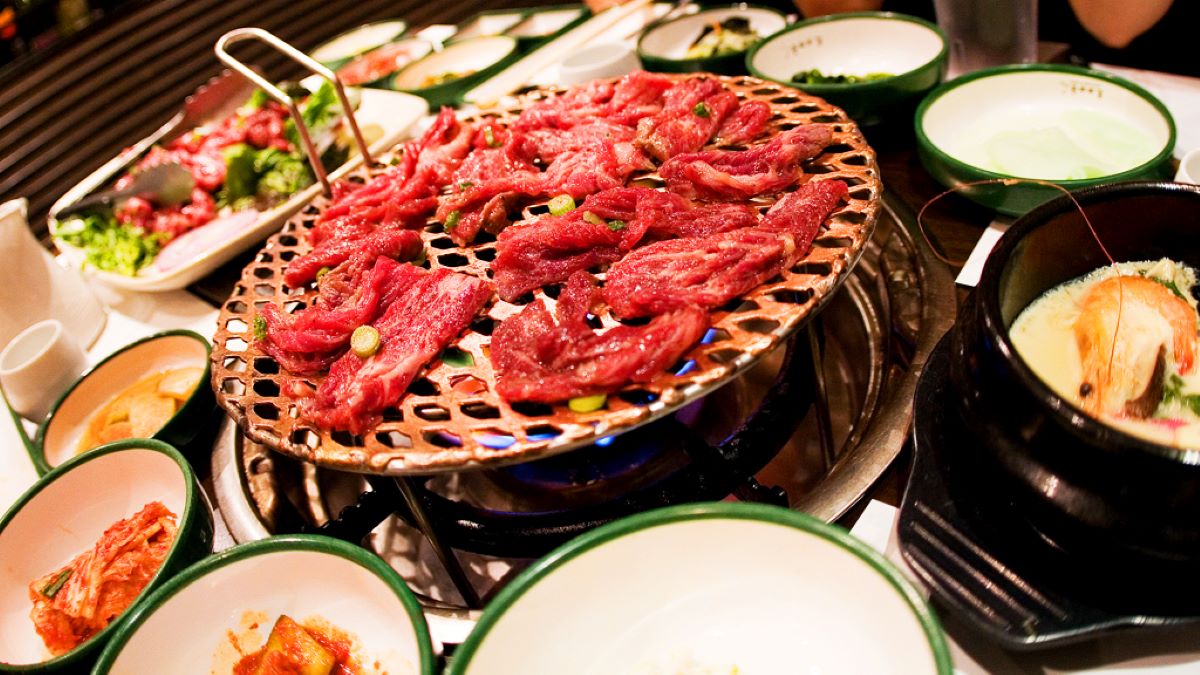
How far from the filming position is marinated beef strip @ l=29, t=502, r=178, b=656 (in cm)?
207

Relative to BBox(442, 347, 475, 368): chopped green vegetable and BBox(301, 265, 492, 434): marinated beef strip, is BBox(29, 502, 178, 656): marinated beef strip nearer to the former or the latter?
BBox(301, 265, 492, 434): marinated beef strip

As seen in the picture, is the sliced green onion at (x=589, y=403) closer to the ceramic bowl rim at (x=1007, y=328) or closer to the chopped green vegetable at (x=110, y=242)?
the ceramic bowl rim at (x=1007, y=328)

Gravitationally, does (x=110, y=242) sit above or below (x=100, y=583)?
above

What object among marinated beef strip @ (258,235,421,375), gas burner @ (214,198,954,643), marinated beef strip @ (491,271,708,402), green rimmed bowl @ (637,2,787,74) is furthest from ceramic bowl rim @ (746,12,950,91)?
marinated beef strip @ (258,235,421,375)

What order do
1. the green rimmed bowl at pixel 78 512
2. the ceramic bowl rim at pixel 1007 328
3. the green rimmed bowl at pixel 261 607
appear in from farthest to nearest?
the green rimmed bowl at pixel 78 512, the green rimmed bowl at pixel 261 607, the ceramic bowl rim at pixel 1007 328

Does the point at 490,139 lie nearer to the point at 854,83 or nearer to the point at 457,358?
the point at 457,358

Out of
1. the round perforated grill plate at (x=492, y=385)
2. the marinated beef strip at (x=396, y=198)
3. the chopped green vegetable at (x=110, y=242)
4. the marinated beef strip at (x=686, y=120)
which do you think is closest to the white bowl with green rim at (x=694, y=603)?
the round perforated grill plate at (x=492, y=385)

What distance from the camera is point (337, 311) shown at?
8.04ft

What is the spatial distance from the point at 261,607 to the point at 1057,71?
3529mm

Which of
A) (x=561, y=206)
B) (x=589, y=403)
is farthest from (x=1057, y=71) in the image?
(x=589, y=403)

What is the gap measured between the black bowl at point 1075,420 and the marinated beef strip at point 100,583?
216 cm

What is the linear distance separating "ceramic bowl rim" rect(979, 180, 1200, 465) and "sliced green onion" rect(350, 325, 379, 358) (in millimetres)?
1687

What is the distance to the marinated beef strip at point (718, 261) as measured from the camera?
2.11m

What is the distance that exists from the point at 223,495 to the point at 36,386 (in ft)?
4.36
